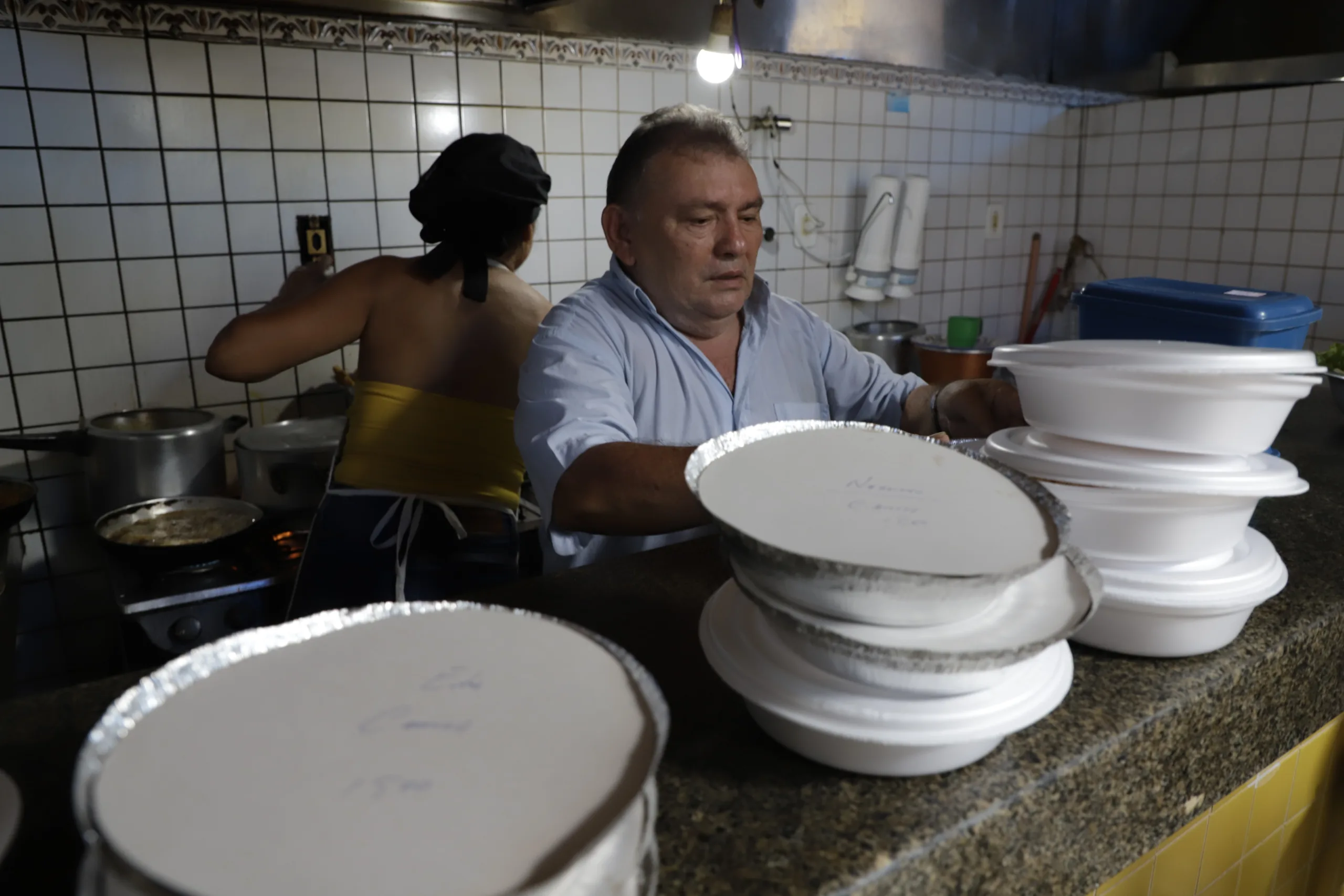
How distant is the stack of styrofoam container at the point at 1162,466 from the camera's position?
0.81 metres

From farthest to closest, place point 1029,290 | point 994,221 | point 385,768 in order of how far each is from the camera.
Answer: point 1029,290 → point 994,221 → point 385,768

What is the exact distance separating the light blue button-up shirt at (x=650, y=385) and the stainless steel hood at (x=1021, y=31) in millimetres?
959

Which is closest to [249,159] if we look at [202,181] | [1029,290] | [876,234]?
[202,181]

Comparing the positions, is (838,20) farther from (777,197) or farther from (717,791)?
(717,791)

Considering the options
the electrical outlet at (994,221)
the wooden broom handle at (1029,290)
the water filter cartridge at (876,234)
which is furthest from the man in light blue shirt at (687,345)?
the wooden broom handle at (1029,290)

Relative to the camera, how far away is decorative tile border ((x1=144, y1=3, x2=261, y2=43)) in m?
2.20

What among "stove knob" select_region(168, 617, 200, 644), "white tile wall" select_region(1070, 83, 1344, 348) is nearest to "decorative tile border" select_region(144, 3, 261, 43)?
"stove knob" select_region(168, 617, 200, 644)

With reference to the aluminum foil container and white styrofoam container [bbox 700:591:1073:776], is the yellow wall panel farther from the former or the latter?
the aluminum foil container

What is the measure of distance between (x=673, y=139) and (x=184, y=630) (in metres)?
1.42

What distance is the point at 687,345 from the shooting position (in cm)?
177

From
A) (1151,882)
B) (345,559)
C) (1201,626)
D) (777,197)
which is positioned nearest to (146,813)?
(1201,626)

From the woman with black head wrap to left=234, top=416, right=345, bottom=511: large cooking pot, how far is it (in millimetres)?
252

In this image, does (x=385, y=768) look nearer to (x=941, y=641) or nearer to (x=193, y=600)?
(x=941, y=641)

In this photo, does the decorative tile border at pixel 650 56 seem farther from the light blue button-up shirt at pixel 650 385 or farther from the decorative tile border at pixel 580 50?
the light blue button-up shirt at pixel 650 385
